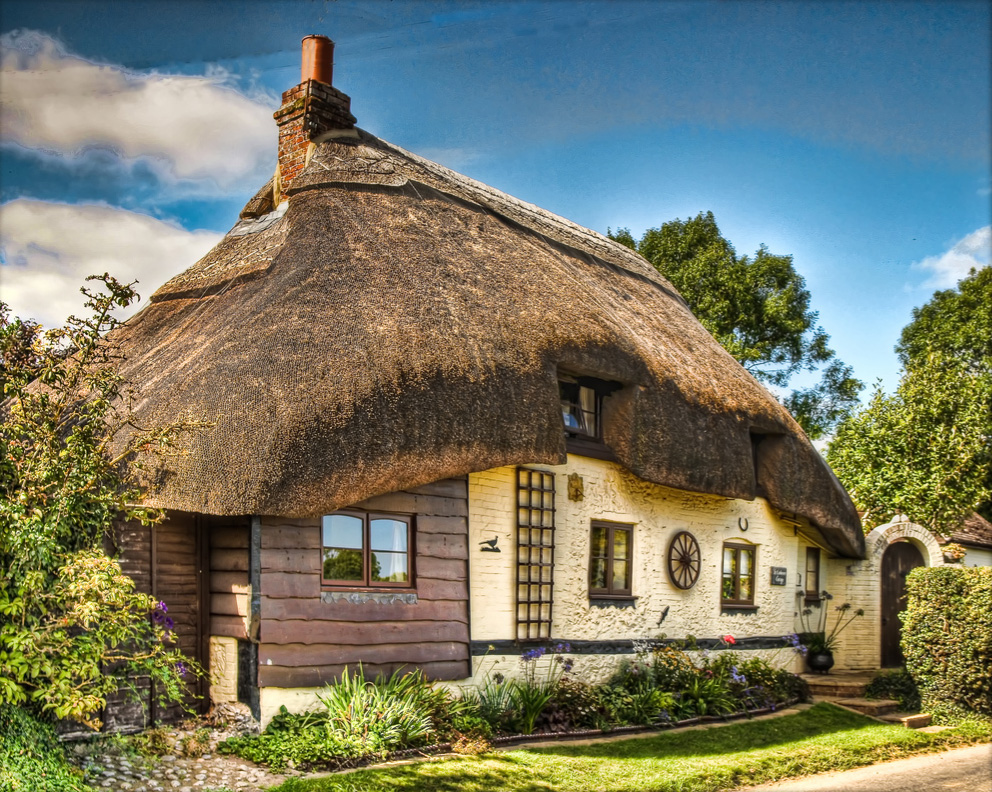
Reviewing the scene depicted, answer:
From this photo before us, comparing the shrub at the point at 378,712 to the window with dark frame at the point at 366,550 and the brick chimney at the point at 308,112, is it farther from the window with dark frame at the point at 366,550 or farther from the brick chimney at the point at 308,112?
the brick chimney at the point at 308,112

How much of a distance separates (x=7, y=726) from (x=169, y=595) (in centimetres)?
286

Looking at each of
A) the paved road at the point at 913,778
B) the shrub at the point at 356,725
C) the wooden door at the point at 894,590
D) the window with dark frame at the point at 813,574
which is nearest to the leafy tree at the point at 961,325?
the wooden door at the point at 894,590

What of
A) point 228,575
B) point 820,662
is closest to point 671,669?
point 820,662

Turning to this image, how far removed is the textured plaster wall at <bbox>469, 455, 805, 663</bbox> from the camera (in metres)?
11.9

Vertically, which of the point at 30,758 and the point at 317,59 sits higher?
the point at 317,59

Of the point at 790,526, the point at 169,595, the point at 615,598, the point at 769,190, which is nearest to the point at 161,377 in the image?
the point at 169,595

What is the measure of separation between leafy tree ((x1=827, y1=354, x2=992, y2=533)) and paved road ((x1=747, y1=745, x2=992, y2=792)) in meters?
8.08

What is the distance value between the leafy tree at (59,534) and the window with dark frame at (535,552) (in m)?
5.07

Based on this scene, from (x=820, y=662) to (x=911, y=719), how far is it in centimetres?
348

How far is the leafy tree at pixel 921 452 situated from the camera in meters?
19.0

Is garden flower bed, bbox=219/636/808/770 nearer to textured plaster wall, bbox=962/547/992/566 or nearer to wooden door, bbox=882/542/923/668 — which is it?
wooden door, bbox=882/542/923/668

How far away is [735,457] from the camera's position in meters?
14.2

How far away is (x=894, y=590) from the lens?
1825 centimetres

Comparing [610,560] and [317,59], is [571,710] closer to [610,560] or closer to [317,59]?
[610,560]
